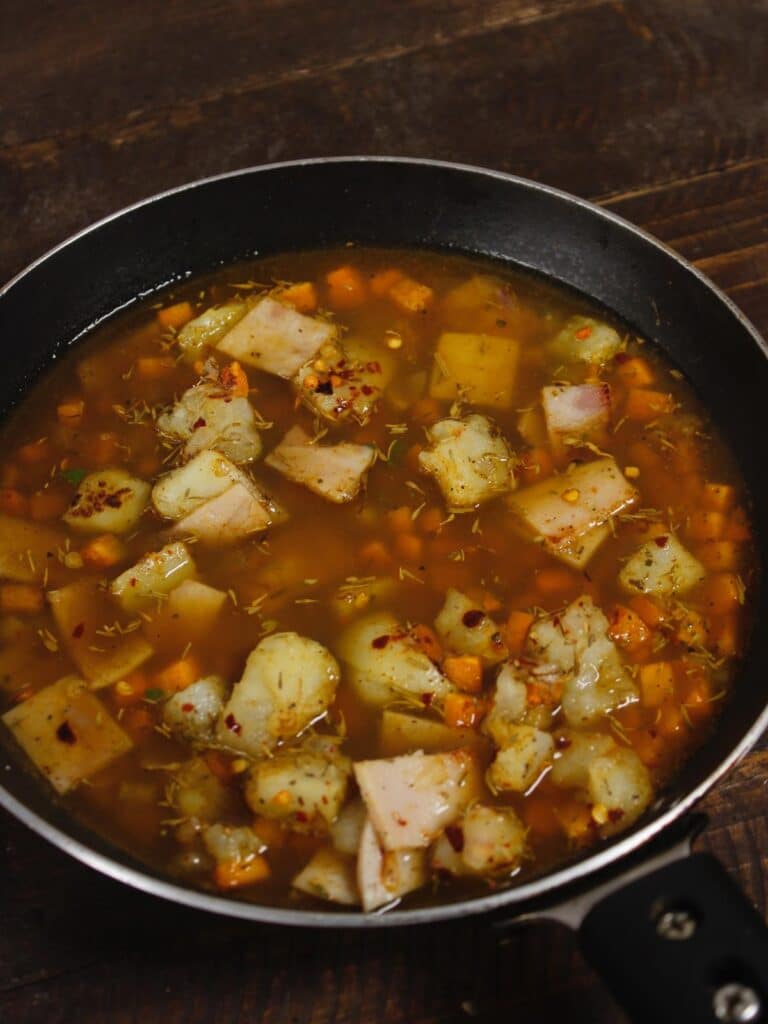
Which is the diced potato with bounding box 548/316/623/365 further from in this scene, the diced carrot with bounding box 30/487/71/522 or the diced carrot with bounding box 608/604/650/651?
the diced carrot with bounding box 30/487/71/522

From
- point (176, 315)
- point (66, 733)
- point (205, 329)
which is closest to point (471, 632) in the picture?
point (66, 733)

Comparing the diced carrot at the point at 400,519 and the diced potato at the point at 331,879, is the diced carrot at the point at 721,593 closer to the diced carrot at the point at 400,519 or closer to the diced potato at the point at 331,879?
the diced carrot at the point at 400,519

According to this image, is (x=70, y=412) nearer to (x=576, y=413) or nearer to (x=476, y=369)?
(x=476, y=369)

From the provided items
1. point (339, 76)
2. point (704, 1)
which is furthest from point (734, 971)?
point (704, 1)

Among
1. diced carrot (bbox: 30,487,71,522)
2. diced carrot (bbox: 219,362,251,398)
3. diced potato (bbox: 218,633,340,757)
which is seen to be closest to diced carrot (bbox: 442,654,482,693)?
diced potato (bbox: 218,633,340,757)

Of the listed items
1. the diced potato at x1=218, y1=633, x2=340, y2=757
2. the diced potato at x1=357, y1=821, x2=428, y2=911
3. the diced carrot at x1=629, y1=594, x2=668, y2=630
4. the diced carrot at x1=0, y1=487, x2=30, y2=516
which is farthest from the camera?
the diced carrot at x1=0, y1=487, x2=30, y2=516
